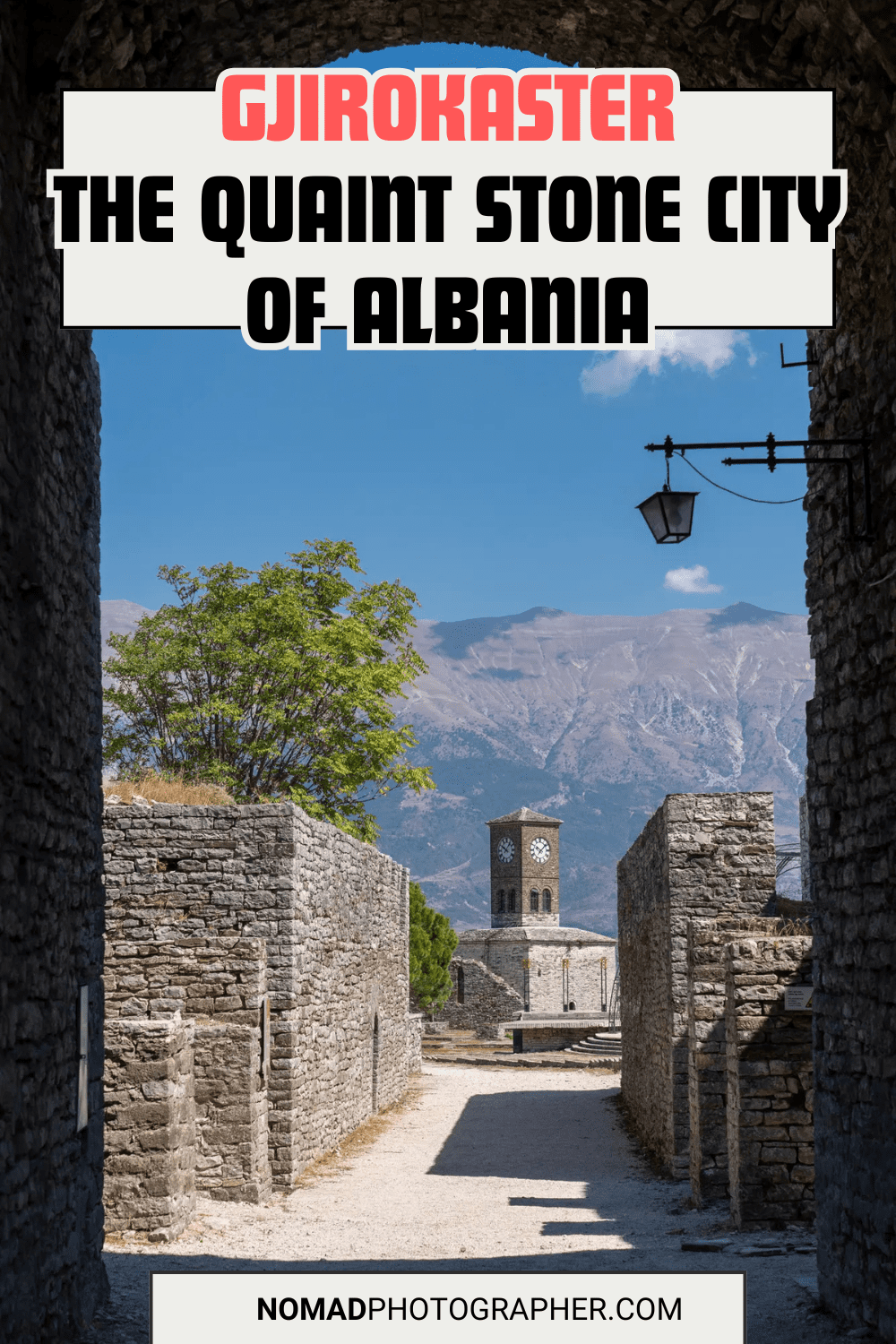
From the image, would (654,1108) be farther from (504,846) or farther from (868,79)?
(504,846)

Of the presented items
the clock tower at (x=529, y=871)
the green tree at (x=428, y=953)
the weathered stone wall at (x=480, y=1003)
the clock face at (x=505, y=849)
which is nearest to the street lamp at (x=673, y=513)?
the green tree at (x=428, y=953)

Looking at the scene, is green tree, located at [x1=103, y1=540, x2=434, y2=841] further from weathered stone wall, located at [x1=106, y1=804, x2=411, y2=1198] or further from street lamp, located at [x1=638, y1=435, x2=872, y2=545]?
street lamp, located at [x1=638, y1=435, x2=872, y2=545]

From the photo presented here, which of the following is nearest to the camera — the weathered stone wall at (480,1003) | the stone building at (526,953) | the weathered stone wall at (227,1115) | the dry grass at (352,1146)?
the weathered stone wall at (227,1115)

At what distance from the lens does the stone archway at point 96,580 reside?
5555 millimetres

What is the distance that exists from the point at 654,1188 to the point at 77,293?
10956mm

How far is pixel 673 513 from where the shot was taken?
807 centimetres

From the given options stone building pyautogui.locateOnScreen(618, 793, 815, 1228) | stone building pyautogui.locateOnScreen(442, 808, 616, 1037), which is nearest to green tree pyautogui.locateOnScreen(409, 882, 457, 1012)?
stone building pyautogui.locateOnScreen(442, 808, 616, 1037)

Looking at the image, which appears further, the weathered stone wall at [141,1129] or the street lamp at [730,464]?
the weathered stone wall at [141,1129]

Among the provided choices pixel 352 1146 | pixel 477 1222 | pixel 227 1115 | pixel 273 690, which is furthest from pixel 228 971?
pixel 273 690

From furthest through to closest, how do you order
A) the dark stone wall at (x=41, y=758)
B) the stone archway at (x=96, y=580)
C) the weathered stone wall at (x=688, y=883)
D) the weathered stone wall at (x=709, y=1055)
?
the weathered stone wall at (x=688, y=883) < the weathered stone wall at (x=709, y=1055) < the stone archway at (x=96, y=580) < the dark stone wall at (x=41, y=758)

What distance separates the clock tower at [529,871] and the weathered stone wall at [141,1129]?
8316 cm

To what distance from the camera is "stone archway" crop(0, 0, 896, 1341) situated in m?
5.55

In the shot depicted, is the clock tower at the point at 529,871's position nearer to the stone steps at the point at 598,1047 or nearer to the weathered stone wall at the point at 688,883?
the stone steps at the point at 598,1047

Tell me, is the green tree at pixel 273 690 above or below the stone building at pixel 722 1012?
above
